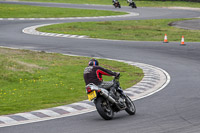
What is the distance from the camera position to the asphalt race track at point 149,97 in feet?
38.0

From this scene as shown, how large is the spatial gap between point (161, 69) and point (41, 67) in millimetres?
5744

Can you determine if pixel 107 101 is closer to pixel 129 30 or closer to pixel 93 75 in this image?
pixel 93 75

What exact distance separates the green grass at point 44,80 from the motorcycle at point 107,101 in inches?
97.0

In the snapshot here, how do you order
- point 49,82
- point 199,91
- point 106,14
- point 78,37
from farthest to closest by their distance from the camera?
point 106,14
point 78,37
point 49,82
point 199,91

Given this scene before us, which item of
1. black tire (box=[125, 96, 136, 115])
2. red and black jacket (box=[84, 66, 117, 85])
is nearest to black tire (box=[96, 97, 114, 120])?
red and black jacket (box=[84, 66, 117, 85])

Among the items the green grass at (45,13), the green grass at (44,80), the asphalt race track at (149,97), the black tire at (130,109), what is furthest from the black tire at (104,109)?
the green grass at (45,13)

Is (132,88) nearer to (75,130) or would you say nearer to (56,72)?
(56,72)

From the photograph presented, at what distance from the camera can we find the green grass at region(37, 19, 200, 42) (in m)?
36.0

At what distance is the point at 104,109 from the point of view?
1261 centimetres

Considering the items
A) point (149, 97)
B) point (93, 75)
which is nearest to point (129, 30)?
point (149, 97)

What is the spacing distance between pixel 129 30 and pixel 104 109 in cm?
2804

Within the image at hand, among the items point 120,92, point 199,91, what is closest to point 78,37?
point 199,91

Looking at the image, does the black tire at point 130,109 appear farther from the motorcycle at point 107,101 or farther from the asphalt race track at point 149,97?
the asphalt race track at point 149,97

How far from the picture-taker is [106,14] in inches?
2265
